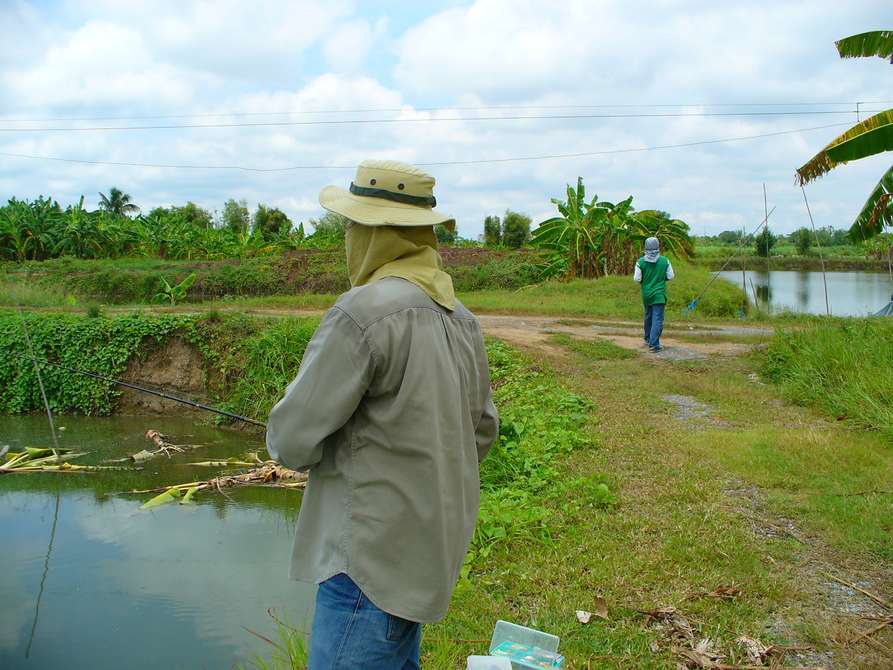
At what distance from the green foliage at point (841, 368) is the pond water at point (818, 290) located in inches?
319

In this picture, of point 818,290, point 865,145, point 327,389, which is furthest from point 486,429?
point 818,290

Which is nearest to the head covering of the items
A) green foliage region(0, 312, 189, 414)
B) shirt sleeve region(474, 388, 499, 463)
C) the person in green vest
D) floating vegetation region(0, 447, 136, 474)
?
the person in green vest

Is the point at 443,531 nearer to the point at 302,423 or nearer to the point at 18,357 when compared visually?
the point at 302,423

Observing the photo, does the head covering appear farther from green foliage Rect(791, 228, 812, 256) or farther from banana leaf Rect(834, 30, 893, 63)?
green foliage Rect(791, 228, 812, 256)

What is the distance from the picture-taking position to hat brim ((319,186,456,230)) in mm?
2061

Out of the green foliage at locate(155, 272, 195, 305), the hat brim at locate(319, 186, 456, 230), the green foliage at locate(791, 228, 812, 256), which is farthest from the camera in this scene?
the green foliage at locate(791, 228, 812, 256)

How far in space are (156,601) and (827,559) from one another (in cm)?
450

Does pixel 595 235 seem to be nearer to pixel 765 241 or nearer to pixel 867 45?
pixel 765 241

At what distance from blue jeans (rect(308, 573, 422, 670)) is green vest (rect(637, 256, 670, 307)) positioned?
368 inches

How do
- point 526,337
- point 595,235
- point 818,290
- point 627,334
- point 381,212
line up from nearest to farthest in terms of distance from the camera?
point 381,212 < point 526,337 < point 627,334 < point 595,235 < point 818,290

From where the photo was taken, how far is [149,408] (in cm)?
1230

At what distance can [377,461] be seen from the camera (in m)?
1.95

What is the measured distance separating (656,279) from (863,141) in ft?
11.6

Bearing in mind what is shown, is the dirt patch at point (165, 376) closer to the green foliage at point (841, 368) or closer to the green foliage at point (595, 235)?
the green foliage at point (841, 368)
